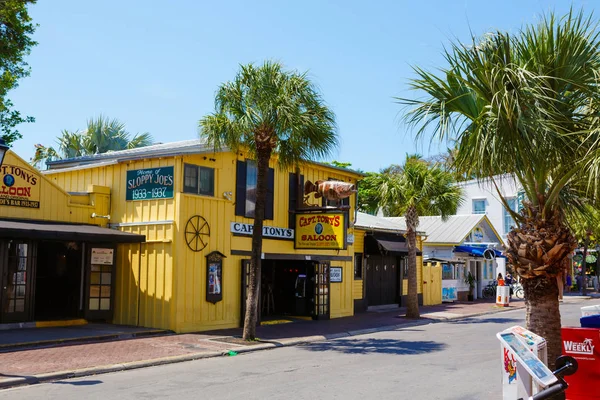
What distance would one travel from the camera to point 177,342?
15.0 meters

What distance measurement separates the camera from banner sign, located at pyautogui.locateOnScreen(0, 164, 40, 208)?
53.0ft

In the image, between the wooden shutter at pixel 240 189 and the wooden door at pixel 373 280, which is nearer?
the wooden shutter at pixel 240 189

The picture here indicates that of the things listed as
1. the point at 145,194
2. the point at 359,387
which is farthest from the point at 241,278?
the point at 359,387

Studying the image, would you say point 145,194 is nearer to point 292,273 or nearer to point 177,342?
point 177,342

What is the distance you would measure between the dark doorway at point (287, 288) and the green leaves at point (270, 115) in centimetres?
700

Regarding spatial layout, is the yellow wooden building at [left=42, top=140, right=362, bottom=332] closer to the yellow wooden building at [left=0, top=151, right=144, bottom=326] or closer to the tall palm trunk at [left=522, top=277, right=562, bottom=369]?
the yellow wooden building at [left=0, top=151, right=144, bottom=326]

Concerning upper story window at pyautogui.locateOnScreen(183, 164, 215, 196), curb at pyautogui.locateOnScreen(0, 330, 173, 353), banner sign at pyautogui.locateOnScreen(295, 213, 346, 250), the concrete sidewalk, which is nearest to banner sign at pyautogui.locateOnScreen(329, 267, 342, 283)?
the concrete sidewalk

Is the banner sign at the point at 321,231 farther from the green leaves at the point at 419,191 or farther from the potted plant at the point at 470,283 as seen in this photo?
the potted plant at the point at 470,283

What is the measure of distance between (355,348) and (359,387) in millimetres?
4993

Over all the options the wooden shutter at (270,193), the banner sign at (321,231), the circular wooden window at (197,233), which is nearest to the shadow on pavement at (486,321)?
the banner sign at (321,231)

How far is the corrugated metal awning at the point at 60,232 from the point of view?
578 inches

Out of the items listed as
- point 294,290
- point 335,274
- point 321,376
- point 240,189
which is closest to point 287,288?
point 294,290

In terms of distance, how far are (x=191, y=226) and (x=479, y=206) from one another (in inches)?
1267

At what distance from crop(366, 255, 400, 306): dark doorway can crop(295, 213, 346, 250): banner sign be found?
647 cm
